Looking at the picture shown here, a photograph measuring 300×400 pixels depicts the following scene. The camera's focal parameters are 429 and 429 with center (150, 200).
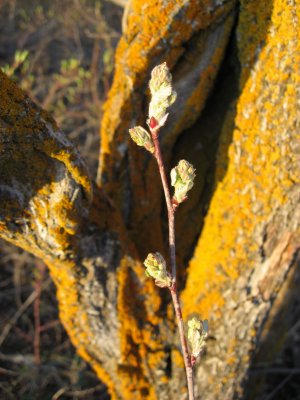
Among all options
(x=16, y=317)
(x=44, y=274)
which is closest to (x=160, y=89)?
(x=16, y=317)

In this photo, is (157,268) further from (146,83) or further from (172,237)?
(146,83)

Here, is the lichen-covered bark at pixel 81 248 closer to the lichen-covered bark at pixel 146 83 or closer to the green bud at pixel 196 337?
the lichen-covered bark at pixel 146 83

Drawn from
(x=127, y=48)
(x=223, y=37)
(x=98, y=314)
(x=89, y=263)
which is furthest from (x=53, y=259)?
(x=223, y=37)

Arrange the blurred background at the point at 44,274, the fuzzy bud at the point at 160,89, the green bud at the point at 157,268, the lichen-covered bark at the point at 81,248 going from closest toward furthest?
the fuzzy bud at the point at 160,89
the green bud at the point at 157,268
the lichen-covered bark at the point at 81,248
the blurred background at the point at 44,274

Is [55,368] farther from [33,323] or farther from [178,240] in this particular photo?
[178,240]

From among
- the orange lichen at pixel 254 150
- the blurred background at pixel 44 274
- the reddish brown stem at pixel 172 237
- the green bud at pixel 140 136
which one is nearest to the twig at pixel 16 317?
the blurred background at pixel 44 274

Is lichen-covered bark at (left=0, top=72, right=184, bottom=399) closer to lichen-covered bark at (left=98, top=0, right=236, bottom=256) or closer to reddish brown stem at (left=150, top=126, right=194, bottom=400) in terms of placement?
lichen-covered bark at (left=98, top=0, right=236, bottom=256)
